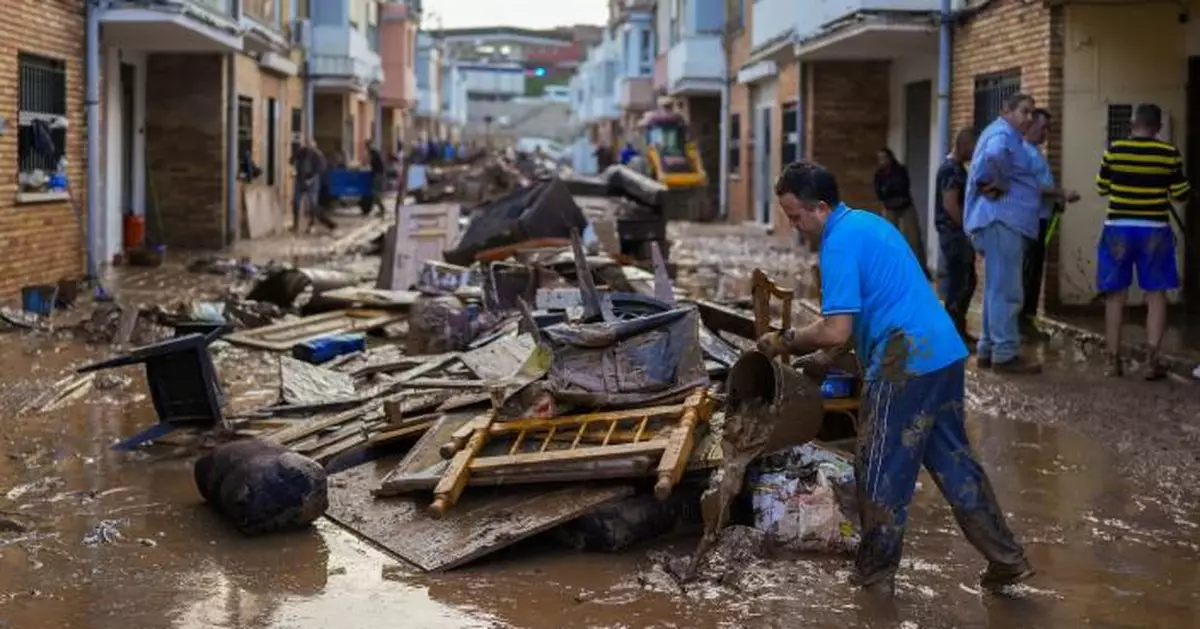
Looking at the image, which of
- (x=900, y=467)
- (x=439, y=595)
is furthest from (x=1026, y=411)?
(x=439, y=595)

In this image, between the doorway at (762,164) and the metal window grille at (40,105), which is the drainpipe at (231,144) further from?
the doorway at (762,164)

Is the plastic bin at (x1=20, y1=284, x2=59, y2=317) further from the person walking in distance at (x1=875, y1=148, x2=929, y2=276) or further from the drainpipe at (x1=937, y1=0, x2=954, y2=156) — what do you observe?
the drainpipe at (x1=937, y1=0, x2=954, y2=156)

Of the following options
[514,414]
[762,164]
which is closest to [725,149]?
[762,164]

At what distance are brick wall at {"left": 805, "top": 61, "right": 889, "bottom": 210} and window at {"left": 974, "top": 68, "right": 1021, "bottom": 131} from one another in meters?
6.75

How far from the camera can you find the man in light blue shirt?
10.1 meters

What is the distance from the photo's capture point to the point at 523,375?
23.5 ft

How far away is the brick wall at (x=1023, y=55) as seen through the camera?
1338 cm

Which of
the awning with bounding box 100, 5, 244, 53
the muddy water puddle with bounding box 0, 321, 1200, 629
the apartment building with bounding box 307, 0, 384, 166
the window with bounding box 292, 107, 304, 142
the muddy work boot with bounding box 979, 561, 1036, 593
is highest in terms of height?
the apartment building with bounding box 307, 0, 384, 166

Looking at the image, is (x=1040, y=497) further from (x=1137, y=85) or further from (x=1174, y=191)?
(x=1137, y=85)

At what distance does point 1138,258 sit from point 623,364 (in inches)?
182

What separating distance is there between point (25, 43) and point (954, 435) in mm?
11934

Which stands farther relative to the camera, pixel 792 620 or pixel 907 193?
pixel 907 193

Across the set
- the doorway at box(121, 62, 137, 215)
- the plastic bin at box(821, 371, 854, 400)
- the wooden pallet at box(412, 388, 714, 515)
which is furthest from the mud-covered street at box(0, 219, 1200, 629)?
the doorway at box(121, 62, 137, 215)

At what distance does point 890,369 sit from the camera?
530 cm
